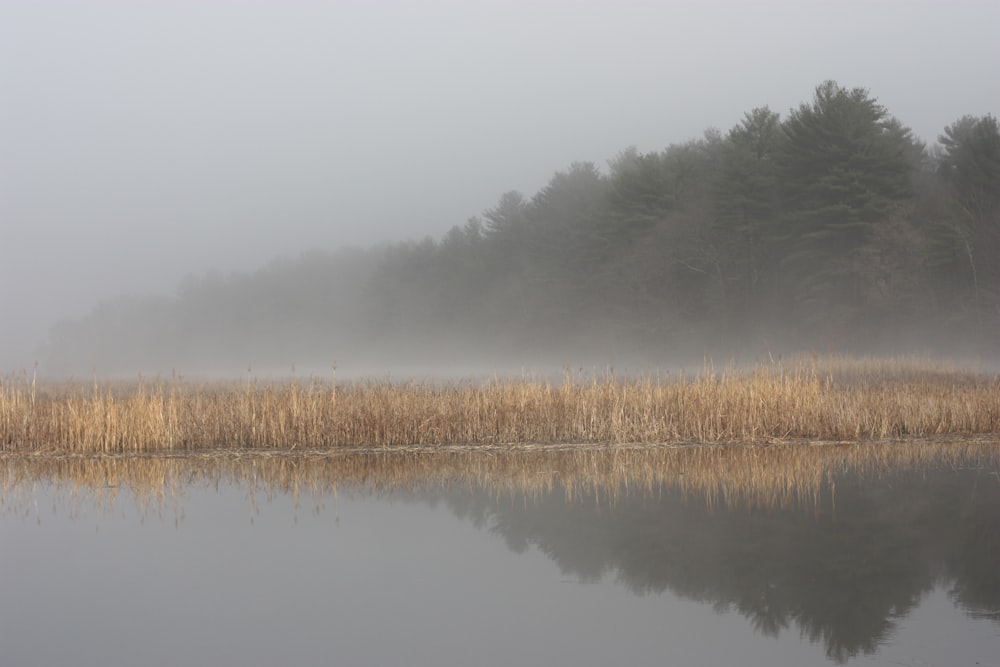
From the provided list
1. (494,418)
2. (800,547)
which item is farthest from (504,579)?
(494,418)

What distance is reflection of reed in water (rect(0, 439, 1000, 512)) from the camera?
29.4 ft

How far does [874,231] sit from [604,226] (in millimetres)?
15221

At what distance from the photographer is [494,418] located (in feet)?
40.9

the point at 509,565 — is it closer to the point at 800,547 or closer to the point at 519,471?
the point at 800,547

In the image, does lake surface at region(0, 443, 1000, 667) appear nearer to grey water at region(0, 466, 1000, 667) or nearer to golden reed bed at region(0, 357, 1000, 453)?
grey water at region(0, 466, 1000, 667)

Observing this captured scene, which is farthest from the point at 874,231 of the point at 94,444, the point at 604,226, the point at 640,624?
the point at 640,624

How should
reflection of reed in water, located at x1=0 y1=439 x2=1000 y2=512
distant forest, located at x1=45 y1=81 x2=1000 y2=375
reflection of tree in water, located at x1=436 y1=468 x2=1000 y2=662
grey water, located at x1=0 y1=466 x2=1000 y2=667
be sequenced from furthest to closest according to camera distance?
distant forest, located at x1=45 y1=81 x2=1000 y2=375 → reflection of reed in water, located at x1=0 y1=439 x2=1000 y2=512 → reflection of tree in water, located at x1=436 y1=468 x2=1000 y2=662 → grey water, located at x1=0 y1=466 x2=1000 y2=667

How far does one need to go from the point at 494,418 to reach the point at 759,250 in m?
30.6

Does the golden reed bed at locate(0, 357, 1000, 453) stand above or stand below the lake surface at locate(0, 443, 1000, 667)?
above

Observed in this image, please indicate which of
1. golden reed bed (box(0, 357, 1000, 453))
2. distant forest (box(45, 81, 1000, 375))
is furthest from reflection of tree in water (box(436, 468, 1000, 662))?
distant forest (box(45, 81, 1000, 375))

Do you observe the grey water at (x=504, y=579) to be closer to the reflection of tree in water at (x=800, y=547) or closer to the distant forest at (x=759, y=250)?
the reflection of tree in water at (x=800, y=547)

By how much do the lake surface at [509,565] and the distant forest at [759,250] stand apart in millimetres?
17730

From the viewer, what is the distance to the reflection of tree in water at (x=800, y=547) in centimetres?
527

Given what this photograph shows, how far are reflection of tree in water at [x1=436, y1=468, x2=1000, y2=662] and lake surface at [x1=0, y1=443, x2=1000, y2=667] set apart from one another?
0.9 inches
